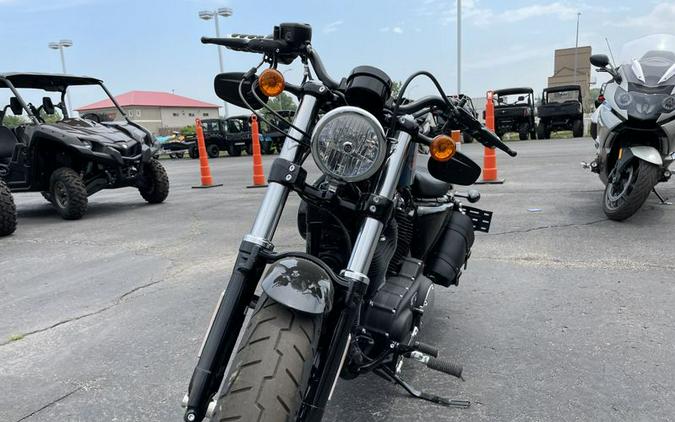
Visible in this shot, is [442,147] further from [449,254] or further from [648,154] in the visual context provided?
[648,154]

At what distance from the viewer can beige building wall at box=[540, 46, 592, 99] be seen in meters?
39.5

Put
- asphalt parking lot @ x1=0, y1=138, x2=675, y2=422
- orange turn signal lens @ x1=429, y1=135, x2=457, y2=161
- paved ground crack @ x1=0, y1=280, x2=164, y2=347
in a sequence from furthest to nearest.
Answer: paved ground crack @ x1=0, y1=280, x2=164, y2=347 → asphalt parking lot @ x1=0, y1=138, x2=675, y2=422 → orange turn signal lens @ x1=429, y1=135, x2=457, y2=161

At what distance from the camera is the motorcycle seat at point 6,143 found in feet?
28.3

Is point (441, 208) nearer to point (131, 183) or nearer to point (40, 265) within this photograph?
point (40, 265)

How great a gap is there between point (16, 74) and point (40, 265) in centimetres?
427

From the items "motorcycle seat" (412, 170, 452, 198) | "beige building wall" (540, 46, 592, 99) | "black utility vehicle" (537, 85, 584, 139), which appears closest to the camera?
"motorcycle seat" (412, 170, 452, 198)

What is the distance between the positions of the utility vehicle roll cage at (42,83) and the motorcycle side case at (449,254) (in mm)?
7126

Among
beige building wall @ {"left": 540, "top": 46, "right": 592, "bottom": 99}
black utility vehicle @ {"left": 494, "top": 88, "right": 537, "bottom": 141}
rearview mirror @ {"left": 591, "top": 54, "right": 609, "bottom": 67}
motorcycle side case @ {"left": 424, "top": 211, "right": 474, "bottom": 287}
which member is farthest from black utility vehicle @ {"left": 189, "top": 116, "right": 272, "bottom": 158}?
beige building wall @ {"left": 540, "top": 46, "right": 592, "bottom": 99}

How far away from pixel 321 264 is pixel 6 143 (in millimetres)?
9172

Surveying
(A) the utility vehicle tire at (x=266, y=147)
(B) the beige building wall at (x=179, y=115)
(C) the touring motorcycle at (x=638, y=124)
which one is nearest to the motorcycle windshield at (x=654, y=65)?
(C) the touring motorcycle at (x=638, y=124)

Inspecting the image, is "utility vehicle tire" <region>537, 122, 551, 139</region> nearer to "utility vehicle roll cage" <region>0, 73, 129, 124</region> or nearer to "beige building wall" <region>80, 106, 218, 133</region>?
"utility vehicle roll cage" <region>0, 73, 129, 124</region>

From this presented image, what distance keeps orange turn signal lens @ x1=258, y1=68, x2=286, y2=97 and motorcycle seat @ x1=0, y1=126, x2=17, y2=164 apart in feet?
28.1

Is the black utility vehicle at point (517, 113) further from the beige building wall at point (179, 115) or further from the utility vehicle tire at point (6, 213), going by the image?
the beige building wall at point (179, 115)

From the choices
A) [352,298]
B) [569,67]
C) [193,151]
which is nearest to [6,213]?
[352,298]
